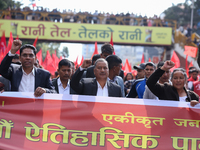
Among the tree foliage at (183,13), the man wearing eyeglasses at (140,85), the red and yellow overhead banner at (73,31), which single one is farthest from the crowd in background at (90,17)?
the tree foliage at (183,13)

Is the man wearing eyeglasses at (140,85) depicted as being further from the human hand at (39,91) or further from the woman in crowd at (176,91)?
the human hand at (39,91)

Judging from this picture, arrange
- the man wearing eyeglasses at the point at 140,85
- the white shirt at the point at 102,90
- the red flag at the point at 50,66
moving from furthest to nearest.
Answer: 1. the red flag at the point at 50,66
2. the man wearing eyeglasses at the point at 140,85
3. the white shirt at the point at 102,90

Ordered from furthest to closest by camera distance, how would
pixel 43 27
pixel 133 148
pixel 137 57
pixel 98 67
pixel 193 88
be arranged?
pixel 137 57, pixel 43 27, pixel 193 88, pixel 98 67, pixel 133 148

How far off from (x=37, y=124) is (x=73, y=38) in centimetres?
1856

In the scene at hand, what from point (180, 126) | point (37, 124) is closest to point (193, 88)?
point (180, 126)

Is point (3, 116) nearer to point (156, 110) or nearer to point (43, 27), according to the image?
point (156, 110)

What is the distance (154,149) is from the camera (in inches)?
120

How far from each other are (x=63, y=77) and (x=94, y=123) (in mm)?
1025

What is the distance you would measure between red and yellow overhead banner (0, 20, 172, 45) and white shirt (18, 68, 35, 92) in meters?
17.8

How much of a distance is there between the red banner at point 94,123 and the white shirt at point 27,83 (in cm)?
17

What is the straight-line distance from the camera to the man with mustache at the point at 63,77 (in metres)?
3.94

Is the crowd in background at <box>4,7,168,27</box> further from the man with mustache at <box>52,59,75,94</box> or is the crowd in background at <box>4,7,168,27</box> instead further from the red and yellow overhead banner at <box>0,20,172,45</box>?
the man with mustache at <box>52,59,75,94</box>

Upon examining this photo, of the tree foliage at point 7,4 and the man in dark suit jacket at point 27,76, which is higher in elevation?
the tree foliage at point 7,4

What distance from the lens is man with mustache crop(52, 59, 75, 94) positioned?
394 centimetres
